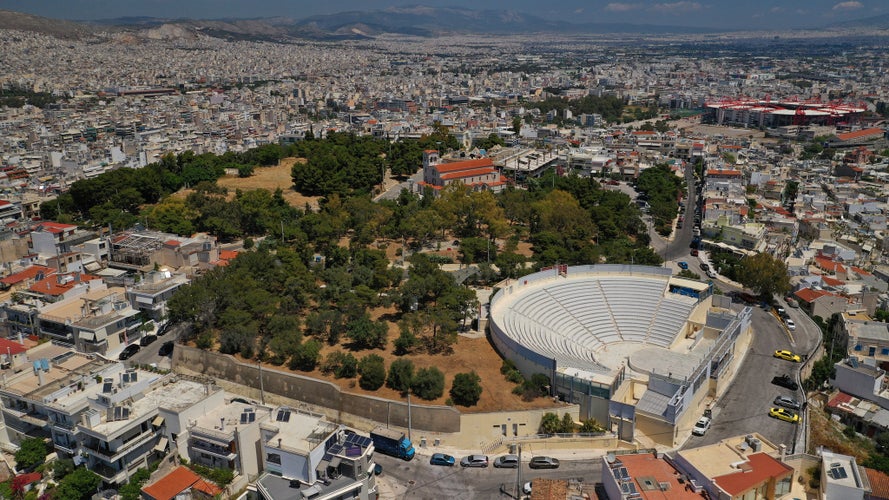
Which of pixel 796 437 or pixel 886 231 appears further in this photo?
pixel 886 231

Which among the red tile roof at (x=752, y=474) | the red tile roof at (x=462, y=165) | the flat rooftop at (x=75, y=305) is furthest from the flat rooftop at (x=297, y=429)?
the red tile roof at (x=462, y=165)

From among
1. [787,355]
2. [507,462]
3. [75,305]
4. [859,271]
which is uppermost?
[75,305]

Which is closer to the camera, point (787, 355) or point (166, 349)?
Answer: point (787, 355)

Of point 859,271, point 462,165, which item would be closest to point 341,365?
point 859,271

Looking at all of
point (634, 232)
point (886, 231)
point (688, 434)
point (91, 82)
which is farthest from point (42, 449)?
point (91, 82)

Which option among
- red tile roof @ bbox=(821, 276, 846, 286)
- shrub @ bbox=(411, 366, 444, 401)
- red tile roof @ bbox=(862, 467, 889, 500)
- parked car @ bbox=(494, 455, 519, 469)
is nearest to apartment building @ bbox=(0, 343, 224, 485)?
shrub @ bbox=(411, 366, 444, 401)

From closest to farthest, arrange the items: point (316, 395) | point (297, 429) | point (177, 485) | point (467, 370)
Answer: point (177, 485) < point (297, 429) < point (316, 395) < point (467, 370)

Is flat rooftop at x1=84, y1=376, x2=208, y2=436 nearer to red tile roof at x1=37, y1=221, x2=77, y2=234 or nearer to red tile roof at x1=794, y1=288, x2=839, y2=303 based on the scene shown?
red tile roof at x1=37, y1=221, x2=77, y2=234

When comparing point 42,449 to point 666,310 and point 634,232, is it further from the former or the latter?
point 634,232

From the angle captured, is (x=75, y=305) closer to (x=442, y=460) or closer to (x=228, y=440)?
(x=228, y=440)
